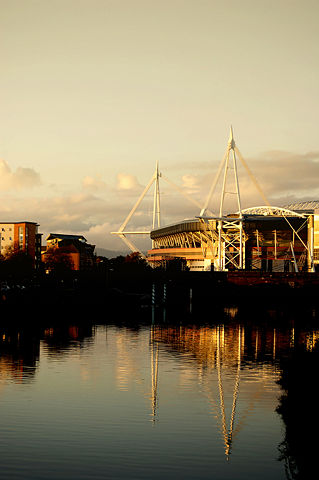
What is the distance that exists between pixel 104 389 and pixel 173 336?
3331 cm

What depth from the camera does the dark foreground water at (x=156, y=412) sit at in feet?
78.6

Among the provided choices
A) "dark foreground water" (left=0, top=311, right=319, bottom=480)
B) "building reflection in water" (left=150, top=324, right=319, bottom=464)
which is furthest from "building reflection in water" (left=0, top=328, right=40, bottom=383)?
"building reflection in water" (left=150, top=324, right=319, bottom=464)

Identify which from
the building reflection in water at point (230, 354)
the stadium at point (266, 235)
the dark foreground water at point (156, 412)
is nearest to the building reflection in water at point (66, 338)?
the dark foreground water at point (156, 412)

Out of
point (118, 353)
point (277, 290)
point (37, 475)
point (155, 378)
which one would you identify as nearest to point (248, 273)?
point (277, 290)

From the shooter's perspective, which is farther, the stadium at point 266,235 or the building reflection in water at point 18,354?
the stadium at point 266,235

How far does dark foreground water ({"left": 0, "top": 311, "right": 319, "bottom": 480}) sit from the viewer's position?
23969mm

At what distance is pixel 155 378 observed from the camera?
43.9m

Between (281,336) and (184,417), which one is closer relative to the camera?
(184,417)

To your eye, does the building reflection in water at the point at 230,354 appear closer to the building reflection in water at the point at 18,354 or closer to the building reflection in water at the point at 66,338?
the building reflection in water at the point at 66,338

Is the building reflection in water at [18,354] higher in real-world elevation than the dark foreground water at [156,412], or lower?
higher

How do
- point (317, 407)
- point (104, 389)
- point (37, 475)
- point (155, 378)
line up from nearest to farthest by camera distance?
point (37, 475) → point (317, 407) → point (104, 389) → point (155, 378)

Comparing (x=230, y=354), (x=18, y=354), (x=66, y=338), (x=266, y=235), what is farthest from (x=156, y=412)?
(x=266, y=235)

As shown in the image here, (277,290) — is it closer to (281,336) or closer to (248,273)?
(248,273)

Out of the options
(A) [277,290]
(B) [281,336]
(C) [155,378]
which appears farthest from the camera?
(A) [277,290]
